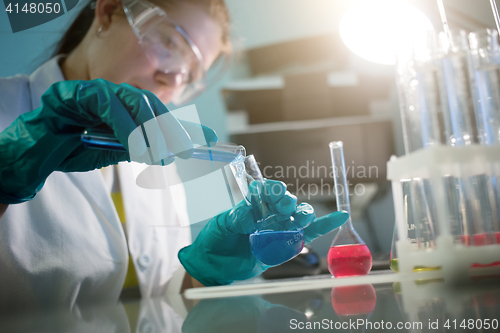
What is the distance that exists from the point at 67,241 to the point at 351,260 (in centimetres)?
83

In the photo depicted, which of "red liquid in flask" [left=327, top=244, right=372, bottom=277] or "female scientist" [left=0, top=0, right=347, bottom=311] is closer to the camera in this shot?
"female scientist" [left=0, top=0, right=347, bottom=311]

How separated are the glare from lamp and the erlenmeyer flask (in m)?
0.71

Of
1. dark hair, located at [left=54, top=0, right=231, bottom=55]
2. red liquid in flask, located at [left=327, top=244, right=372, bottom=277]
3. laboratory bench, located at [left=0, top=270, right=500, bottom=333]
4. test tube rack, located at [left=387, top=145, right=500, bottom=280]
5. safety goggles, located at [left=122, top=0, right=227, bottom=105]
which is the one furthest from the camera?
dark hair, located at [left=54, top=0, right=231, bottom=55]

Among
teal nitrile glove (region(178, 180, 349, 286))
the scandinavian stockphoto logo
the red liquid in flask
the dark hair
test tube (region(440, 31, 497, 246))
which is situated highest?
the scandinavian stockphoto logo

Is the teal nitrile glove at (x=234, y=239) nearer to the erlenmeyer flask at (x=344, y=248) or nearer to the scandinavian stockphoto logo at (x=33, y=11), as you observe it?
the erlenmeyer flask at (x=344, y=248)

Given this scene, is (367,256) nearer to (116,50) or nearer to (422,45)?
(422,45)

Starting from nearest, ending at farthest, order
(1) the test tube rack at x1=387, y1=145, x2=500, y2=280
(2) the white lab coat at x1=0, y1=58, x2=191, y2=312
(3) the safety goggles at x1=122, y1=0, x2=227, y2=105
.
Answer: (1) the test tube rack at x1=387, y1=145, x2=500, y2=280 → (2) the white lab coat at x1=0, y1=58, x2=191, y2=312 → (3) the safety goggles at x1=122, y1=0, x2=227, y2=105

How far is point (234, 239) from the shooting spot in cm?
97

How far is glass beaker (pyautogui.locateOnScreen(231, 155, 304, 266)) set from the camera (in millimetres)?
783

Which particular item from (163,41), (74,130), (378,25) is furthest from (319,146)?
(74,130)

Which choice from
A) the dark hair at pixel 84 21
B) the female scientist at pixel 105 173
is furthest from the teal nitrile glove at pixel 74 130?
the dark hair at pixel 84 21

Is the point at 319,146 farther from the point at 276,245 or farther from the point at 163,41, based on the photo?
the point at 276,245

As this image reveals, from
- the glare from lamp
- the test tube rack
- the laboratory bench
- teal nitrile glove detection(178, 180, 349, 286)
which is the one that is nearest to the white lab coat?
teal nitrile glove detection(178, 180, 349, 286)

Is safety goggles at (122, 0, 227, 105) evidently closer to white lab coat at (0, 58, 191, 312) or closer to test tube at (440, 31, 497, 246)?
white lab coat at (0, 58, 191, 312)
